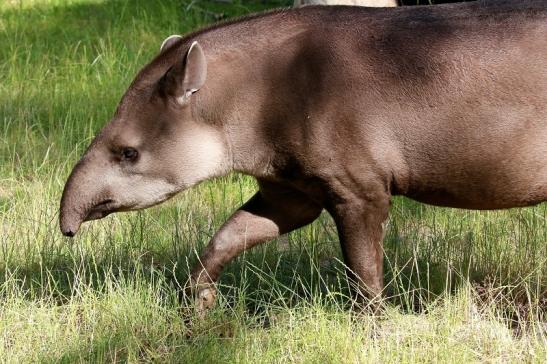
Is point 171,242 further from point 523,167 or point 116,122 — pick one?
point 523,167

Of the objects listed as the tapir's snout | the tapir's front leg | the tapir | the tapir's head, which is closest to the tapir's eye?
the tapir's head

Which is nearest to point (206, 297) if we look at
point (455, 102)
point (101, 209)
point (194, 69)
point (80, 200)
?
point (101, 209)

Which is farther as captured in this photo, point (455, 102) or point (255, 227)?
point (255, 227)

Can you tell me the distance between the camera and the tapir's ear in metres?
5.39

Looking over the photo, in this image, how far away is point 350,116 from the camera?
5.38 metres

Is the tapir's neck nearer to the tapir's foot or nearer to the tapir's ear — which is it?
Answer: the tapir's ear

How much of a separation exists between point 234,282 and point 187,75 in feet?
4.61

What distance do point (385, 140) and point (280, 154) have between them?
517 millimetres

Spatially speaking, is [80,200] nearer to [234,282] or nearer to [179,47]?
[179,47]

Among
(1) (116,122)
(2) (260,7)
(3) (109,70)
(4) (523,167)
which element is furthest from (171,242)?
(2) (260,7)

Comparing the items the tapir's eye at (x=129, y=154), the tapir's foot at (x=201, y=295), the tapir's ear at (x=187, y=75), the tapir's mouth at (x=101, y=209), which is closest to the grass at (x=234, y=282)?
the tapir's foot at (x=201, y=295)

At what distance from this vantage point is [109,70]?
9.48 meters

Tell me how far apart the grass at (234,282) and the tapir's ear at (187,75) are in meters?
0.99

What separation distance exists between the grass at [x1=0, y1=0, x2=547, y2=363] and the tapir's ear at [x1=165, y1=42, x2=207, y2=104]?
994 mm
